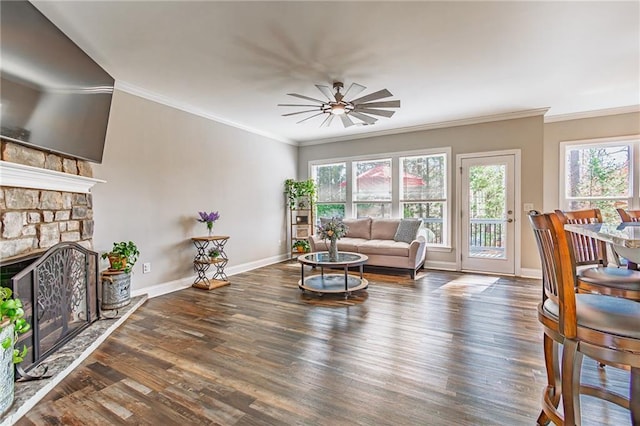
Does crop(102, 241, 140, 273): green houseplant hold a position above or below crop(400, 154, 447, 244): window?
below

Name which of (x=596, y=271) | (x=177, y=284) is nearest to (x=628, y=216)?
(x=596, y=271)

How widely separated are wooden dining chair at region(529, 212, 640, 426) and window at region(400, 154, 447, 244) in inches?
172

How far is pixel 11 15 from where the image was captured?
6.28 ft

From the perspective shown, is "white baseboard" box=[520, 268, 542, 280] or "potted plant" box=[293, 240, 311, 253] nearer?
"white baseboard" box=[520, 268, 542, 280]

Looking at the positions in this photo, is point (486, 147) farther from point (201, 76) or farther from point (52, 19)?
point (52, 19)

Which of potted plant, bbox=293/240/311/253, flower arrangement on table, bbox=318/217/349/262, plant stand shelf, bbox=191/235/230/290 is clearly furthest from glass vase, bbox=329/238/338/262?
potted plant, bbox=293/240/311/253

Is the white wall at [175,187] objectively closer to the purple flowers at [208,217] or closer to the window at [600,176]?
the purple flowers at [208,217]

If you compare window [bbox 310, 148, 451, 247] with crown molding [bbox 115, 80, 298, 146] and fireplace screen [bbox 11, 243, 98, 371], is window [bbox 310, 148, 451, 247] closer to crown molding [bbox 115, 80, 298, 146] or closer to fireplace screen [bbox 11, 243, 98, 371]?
crown molding [bbox 115, 80, 298, 146]

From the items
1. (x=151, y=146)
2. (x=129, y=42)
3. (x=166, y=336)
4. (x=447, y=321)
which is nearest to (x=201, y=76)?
(x=129, y=42)

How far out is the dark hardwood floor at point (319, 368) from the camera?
67.2 inches

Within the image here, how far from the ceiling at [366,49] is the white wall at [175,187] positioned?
0.40m

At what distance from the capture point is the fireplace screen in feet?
6.90

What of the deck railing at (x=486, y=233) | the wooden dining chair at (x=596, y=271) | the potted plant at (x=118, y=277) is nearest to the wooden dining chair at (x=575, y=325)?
the wooden dining chair at (x=596, y=271)

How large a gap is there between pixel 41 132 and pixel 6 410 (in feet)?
5.98
